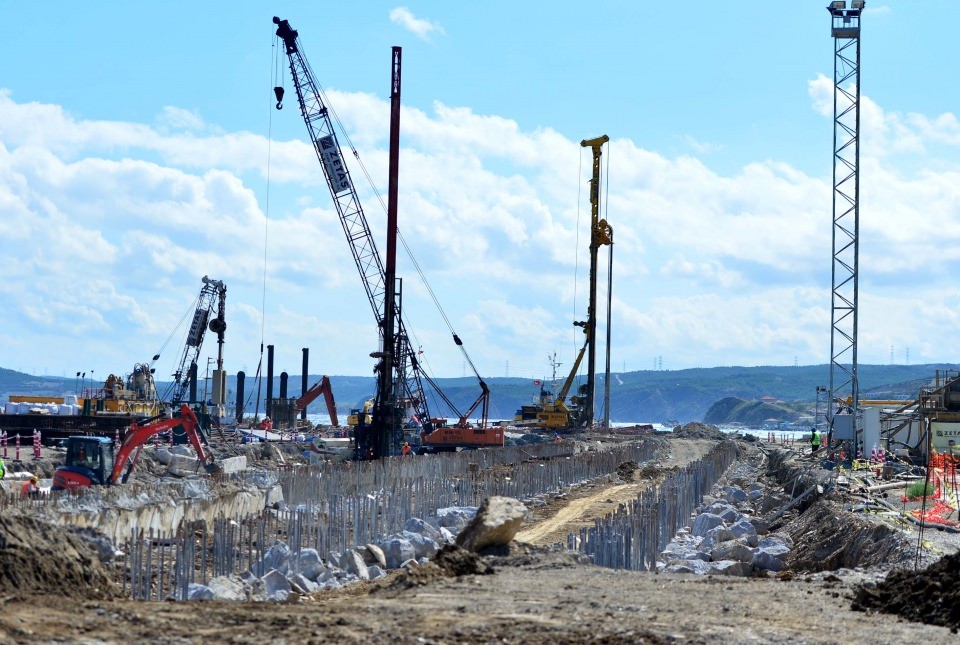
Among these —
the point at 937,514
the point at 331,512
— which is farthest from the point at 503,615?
the point at 937,514

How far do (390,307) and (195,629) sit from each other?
37507 millimetres

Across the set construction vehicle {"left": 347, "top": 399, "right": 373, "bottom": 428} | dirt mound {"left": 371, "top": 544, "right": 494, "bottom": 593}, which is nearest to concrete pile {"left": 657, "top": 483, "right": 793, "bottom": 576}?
dirt mound {"left": 371, "top": 544, "right": 494, "bottom": 593}

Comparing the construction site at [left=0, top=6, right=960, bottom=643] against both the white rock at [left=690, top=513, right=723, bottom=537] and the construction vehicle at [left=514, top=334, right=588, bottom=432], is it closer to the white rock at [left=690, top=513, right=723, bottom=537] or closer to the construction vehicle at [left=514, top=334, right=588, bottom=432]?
the white rock at [left=690, top=513, right=723, bottom=537]

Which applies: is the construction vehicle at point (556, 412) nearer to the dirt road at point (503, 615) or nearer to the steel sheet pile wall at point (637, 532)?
the steel sheet pile wall at point (637, 532)

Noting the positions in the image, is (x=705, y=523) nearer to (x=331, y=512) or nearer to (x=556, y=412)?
(x=331, y=512)

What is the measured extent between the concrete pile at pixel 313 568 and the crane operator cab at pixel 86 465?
30.4ft

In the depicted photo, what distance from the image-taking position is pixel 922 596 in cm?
1302

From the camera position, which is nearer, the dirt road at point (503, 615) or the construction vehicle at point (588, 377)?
the dirt road at point (503, 615)

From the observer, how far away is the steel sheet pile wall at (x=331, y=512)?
674 inches

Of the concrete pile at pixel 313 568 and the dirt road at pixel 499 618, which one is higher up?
the dirt road at pixel 499 618

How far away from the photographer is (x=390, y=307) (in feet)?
158

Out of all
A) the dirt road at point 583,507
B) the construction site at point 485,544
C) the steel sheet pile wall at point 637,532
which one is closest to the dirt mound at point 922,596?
the construction site at point 485,544

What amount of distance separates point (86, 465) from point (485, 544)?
14941 mm

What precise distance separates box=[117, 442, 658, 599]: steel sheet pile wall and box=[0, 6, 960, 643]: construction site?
0.10m
